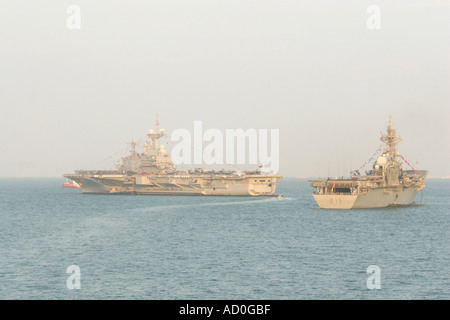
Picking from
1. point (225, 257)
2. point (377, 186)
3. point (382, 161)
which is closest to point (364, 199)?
point (377, 186)

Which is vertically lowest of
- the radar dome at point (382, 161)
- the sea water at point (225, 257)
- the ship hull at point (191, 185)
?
the sea water at point (225, 257)

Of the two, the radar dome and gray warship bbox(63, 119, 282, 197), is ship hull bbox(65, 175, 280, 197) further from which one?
the radar dome

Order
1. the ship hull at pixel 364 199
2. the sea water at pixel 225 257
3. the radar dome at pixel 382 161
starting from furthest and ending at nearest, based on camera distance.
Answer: the radar dome at pixel 382 161 < the ship hull at pixel 364 199 < the sea water at pixel 225 257

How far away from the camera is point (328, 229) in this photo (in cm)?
6156

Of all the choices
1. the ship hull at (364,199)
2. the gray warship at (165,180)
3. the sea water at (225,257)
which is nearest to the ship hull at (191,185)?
the gray warship at (165,180)

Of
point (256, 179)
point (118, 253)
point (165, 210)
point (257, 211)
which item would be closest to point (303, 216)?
point (257, 211)

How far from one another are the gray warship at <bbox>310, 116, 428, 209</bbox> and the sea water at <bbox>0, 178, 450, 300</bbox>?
4.97m

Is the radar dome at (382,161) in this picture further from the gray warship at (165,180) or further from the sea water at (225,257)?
the gray warship at (165,180)

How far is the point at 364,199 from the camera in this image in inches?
3164

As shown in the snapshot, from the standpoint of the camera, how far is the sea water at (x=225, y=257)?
3366 centimetres

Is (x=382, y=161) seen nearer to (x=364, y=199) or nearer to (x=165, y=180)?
(x=364, y=199)

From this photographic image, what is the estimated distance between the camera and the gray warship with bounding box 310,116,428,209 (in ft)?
262

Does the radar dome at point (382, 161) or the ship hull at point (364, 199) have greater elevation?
the radar dome at point (382, 161)
